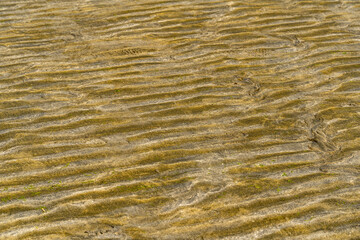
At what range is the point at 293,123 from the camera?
3182 mm

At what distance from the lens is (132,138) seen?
3043 millimetres

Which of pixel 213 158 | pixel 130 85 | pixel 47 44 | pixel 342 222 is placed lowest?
pixel 342 222

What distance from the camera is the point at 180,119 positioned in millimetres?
3223

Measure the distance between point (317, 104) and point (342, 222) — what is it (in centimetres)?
116

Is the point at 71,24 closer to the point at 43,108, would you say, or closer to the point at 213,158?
the point at 43,108

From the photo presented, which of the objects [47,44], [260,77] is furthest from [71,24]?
[260,77]

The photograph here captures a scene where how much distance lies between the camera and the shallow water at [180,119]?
2.44 meters

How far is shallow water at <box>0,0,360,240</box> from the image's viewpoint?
244cm

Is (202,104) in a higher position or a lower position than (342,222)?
higher

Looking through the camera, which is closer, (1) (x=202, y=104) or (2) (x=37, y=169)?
(2) (x=37, y=169)

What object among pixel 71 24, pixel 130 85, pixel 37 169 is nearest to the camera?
pixel 37 169

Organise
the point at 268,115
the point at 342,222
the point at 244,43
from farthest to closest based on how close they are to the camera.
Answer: the point at 244,43 < the point at 268,115 < the point at 342,222

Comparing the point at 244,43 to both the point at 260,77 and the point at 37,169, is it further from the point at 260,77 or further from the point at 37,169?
the point at 37,169

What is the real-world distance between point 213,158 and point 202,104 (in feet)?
2.06
